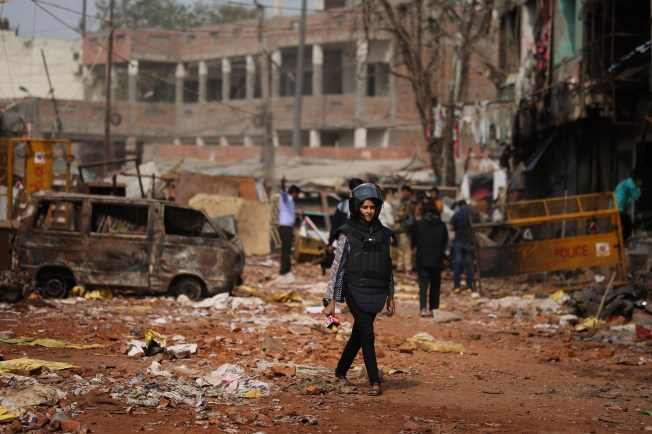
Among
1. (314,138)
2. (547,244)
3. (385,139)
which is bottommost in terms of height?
(547,244)

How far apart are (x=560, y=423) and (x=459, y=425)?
0.78 metres

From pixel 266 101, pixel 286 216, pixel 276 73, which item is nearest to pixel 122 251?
pixel 286 216

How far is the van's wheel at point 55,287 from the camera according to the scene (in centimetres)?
1457

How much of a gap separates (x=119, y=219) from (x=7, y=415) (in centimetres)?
907

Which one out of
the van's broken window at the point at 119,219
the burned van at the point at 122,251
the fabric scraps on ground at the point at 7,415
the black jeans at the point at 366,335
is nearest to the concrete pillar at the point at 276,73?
the van's broken window at the point at 119,219

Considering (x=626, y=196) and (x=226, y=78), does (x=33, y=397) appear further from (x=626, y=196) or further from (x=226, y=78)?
(x=226, y=78)

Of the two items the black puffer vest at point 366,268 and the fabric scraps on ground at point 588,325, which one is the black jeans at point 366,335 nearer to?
the black puffer vest at point 366,268

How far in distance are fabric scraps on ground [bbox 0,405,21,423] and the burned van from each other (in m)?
8.30

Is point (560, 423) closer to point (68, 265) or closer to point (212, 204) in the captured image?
point (68, 265)

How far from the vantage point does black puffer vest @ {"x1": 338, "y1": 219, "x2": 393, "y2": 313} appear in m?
7.89

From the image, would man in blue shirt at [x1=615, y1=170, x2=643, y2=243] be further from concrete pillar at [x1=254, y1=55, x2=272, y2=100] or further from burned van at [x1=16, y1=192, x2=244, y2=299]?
concrete pillar at [x1=254, y1=55, x2=272, y2=100]

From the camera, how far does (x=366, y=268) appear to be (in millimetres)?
7906

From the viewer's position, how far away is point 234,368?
8422mm

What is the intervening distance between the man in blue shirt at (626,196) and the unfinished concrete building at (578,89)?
46 centimetres
